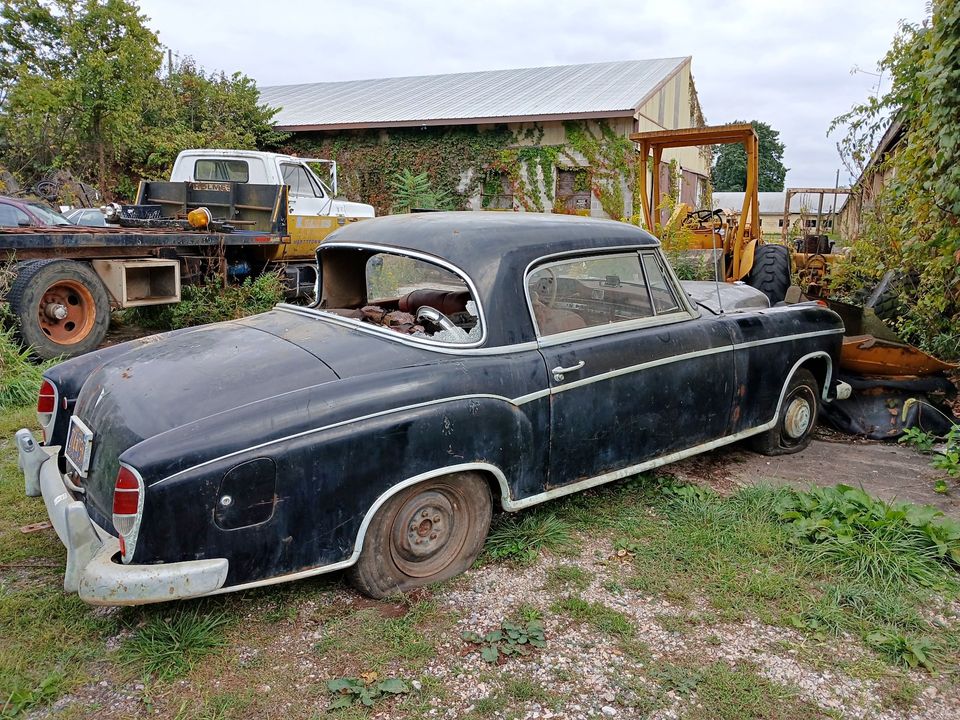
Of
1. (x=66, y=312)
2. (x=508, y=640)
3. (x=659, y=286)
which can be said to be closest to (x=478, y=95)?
(x=66, y=312)

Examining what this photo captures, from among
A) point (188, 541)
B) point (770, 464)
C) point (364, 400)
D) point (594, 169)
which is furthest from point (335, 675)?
point (594, 169)

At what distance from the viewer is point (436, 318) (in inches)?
141

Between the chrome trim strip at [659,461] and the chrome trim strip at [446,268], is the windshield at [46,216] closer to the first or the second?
the chrome trim strip at [446,268]

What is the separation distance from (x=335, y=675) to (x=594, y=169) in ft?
57.5

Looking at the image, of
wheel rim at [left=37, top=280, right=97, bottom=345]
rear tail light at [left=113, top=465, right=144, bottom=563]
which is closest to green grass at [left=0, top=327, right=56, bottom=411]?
wheel rim at [left=37, top=280, right=97, bottom=345]

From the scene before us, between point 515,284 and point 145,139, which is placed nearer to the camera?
point 515,284

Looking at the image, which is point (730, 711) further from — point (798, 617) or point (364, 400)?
point (364, 400)

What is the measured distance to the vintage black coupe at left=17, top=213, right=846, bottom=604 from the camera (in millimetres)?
2525

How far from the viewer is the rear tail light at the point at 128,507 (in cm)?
244

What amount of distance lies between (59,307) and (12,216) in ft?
9.77

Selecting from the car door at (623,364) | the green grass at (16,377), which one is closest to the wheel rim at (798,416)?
the car door at (623,364)

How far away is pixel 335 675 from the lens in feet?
8.47

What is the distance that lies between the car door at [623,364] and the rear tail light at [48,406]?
2.27 meters

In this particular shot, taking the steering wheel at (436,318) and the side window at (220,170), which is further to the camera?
the side window at (220,170)
